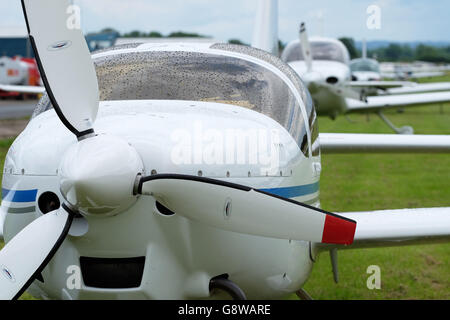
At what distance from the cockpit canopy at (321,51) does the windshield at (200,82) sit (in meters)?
15.6

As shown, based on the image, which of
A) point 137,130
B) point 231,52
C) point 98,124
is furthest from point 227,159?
point 231,52

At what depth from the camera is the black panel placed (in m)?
2.96

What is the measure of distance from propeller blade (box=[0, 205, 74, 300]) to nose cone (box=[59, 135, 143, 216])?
Answer: 219mm

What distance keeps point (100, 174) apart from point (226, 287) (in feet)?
3.19

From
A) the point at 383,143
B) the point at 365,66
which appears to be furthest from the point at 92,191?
the point at 365,66

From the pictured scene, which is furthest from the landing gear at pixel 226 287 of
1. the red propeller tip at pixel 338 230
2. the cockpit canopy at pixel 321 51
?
the cockpit canopy at pixel 321 51

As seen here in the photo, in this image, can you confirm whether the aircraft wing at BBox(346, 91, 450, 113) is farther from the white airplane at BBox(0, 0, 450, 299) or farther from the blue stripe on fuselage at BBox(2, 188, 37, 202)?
the blue stripe on fuselage at BBox(2, 188, 37, 202)

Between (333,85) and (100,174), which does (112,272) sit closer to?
(100,174)

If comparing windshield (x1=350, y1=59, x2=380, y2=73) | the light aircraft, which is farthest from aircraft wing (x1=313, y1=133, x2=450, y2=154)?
windshield (x1=350, y1=59, x2=380, y2=73)

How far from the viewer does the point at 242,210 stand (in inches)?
108

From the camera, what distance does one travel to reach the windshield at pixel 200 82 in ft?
11.3

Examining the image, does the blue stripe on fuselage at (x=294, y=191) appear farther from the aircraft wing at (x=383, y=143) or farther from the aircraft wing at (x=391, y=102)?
the aircraft wing at (x=391, y=102)

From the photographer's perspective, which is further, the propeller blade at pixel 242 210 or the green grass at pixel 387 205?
the green grass at pixel 387 205
